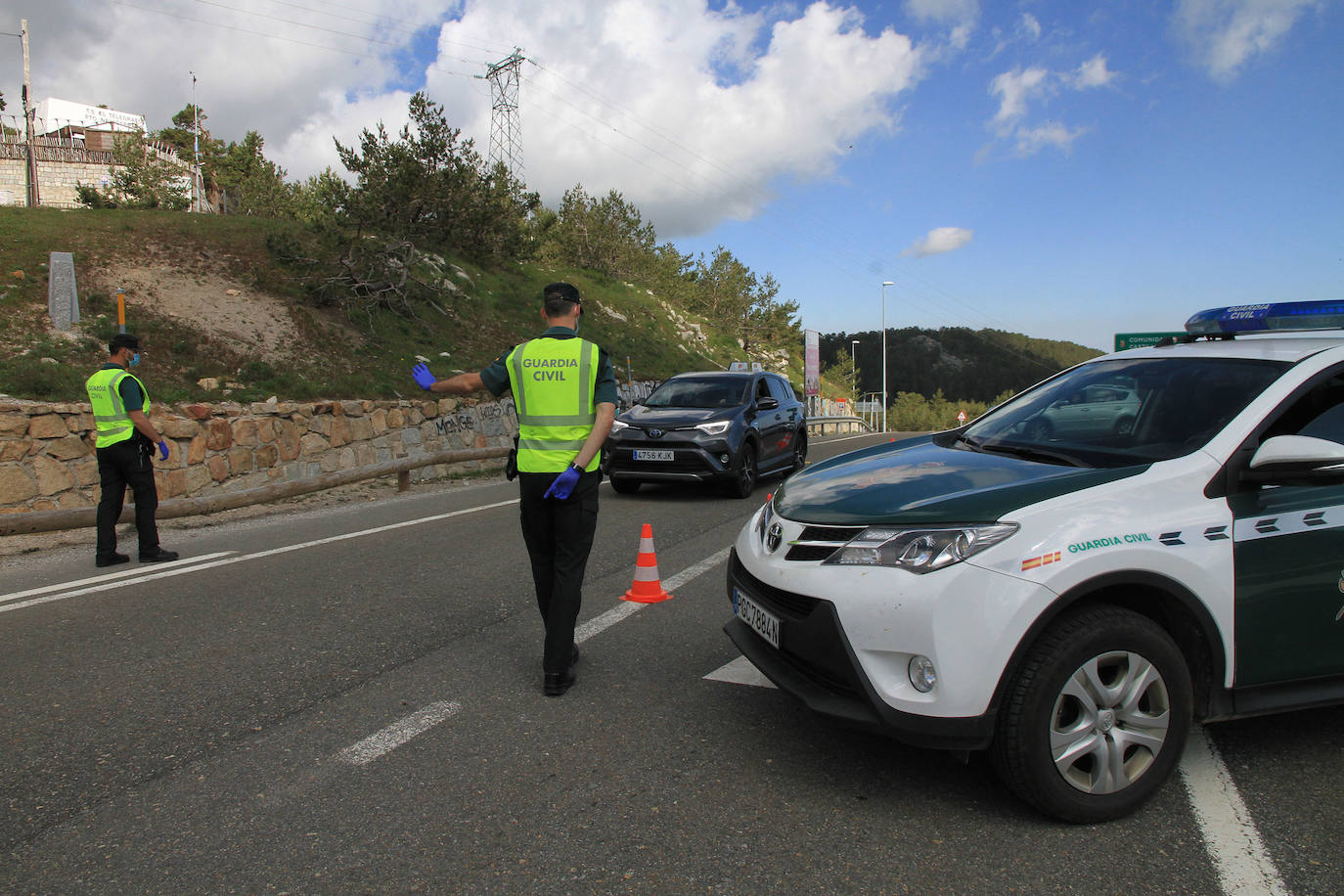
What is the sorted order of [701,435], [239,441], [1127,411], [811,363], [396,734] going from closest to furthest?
[396,734] → [1127,411] → [701,435] → [239,441] → [811,363]

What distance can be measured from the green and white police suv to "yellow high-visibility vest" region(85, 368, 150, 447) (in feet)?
20.9

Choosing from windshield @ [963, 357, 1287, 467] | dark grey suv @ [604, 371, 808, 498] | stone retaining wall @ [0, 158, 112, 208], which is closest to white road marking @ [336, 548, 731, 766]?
windshield @ [963, 357, 1287, 467]

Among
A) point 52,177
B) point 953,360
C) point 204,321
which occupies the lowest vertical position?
point 204,321

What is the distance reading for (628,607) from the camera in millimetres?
5523

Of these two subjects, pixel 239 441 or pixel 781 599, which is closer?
pixel 781 599

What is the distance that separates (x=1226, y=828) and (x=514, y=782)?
2461mm

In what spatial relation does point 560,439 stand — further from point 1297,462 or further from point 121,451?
point 121,451

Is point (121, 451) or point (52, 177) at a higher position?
point (52, 177)

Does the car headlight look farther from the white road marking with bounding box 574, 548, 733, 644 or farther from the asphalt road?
the white road marking with bounding box 574, 548, 733, 644

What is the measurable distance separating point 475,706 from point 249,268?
16.8 meters

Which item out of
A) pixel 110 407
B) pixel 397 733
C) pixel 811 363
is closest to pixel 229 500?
pixel 110 407

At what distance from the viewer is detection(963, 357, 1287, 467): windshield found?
3.26 metres

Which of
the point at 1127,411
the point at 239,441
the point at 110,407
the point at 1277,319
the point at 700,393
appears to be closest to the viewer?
the point at 1127,411

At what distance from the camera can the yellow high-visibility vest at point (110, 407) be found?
7.10 meters
